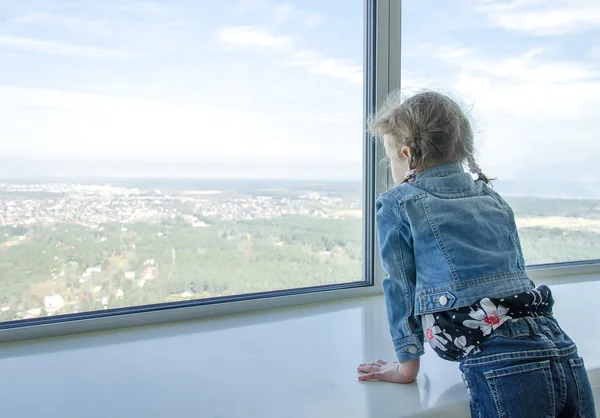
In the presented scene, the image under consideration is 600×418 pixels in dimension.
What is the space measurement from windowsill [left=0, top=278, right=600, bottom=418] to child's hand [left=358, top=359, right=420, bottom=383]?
0.04ft

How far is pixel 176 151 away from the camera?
1.37m

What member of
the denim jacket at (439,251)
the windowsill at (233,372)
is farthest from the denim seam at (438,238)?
the windowsill at (233,372)

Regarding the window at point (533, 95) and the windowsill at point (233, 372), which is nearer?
the windowsill at point (233, 372)

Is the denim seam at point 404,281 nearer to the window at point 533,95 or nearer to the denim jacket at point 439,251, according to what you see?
the denim jacket at point 439,251

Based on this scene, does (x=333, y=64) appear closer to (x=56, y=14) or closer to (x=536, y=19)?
(x=56, y=14)

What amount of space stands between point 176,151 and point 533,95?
1249 mm

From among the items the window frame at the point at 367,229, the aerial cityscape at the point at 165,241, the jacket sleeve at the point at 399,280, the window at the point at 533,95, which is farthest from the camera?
the window at the point at 533,95

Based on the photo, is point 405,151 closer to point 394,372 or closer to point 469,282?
point 469,282

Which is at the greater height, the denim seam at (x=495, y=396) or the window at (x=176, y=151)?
the window at (x=176, y=151)

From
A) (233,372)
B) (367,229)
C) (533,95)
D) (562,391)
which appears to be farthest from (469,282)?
(533,95)

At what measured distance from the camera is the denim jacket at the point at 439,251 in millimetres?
959

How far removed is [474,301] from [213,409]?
0.47m

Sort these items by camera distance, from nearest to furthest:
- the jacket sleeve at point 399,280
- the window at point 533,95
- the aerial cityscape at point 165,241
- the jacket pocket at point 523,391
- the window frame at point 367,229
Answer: the jacket pocket at point 523,391, the jacket sleeve at point 399,280, the aerial cityscape at point 165,241, the window frame at point 367,229, the window at point 533,95

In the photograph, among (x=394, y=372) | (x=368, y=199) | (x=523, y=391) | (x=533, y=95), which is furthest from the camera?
(x=533, y=95)
